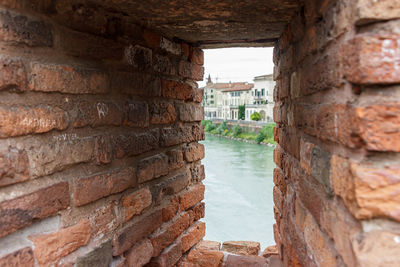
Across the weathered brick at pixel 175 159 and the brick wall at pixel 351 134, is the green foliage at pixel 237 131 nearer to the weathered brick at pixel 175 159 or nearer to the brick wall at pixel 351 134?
the weathered brick at pixel 175 159

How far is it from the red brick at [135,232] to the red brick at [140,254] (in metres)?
0.03

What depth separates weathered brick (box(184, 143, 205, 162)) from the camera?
202 cm

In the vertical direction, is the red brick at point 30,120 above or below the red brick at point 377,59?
below

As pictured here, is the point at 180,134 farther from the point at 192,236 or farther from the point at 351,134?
the point at 351,134

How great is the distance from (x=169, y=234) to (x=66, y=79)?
101cm

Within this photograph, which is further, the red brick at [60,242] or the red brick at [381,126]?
the red brick at [60,242]

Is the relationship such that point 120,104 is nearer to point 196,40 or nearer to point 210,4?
point 210,4

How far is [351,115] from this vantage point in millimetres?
698

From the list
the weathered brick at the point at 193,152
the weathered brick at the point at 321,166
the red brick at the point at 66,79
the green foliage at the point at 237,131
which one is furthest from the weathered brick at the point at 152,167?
the green foliage at the point at 237,131

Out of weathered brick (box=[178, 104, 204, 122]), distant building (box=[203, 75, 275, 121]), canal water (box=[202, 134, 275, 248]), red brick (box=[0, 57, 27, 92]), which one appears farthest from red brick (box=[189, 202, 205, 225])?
distant building (box=[203, 75, 275, 121])

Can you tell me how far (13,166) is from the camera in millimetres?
931

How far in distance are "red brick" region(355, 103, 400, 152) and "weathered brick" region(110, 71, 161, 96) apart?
39.2 inches

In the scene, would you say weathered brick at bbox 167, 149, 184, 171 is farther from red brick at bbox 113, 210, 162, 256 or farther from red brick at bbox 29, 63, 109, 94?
red brick at bbox 29, 63, 109, 94

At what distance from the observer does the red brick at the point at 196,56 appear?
2.09m
